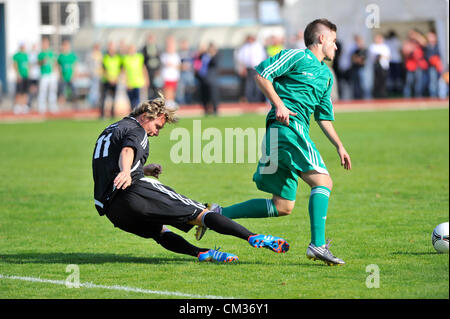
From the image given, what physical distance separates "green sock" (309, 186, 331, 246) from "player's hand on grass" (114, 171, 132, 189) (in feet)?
4.63

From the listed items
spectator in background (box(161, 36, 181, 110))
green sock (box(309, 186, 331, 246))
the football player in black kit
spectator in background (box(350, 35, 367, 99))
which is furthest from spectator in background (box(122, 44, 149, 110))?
green sock (box(309, 186, 331, 246))

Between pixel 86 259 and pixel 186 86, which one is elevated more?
pixel 186 86

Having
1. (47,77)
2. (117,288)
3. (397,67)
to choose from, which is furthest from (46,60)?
(117,288)

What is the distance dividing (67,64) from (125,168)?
22413 millimetres

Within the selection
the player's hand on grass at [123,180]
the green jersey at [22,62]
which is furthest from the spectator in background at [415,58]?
the player's hand on grass at [123,180]

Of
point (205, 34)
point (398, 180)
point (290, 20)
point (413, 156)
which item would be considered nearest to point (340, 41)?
point (290, 20)

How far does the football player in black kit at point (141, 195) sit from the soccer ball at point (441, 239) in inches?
54.2

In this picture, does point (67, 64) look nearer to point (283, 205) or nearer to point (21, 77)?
point (21, 77)

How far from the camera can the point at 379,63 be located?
2862 cm

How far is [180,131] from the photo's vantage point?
20.0 m

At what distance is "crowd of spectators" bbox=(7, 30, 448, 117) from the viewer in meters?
24.2

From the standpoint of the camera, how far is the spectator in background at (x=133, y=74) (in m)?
23.4

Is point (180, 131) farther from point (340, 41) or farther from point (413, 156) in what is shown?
point (340, 41)

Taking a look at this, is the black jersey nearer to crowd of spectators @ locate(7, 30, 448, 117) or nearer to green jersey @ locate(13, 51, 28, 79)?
crowd of spectators @ locate(7, 30, 448, 117)
